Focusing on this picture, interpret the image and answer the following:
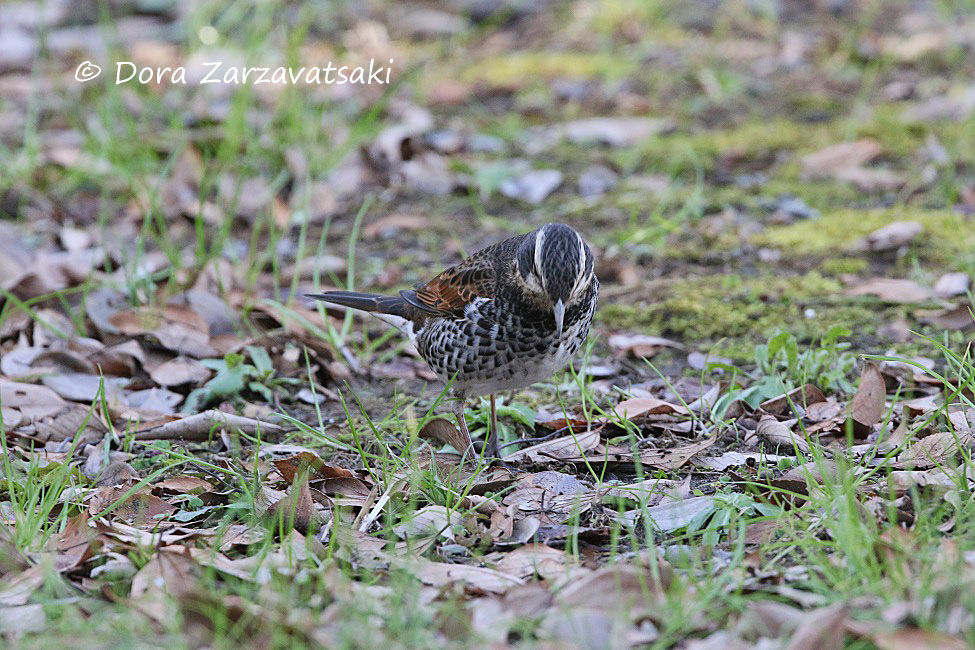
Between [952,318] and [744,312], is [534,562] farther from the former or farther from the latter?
[952,318]

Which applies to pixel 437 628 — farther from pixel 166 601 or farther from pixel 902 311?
pixel 902 311

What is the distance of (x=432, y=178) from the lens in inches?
319

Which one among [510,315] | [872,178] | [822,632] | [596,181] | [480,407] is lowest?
[480,407]

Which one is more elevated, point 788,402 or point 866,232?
point 866,232

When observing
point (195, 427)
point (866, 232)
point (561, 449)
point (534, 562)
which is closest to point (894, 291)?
point (866, 232)

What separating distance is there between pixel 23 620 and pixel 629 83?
7631mm

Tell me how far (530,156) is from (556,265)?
4.31 m

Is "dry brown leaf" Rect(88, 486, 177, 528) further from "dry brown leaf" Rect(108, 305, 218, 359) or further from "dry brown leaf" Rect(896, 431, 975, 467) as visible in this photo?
"dry brown leaf" Rect(896, 431, 975, 467)

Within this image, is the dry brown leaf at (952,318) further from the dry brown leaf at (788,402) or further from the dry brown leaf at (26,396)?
the dry brown leaf at (26,396)

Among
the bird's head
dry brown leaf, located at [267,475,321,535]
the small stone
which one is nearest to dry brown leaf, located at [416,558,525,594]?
dry brown leaf, located at [267,475,321,535]

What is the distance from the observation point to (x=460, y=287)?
4984 mm

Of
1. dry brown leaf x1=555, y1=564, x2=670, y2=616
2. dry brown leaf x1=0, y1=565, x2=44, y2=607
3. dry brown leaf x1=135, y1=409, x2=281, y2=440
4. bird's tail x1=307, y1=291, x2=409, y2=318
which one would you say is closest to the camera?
dry brown leaf x1=555, y1=564, x2=670, y2=616

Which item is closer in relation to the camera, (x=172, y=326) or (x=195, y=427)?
(x=195, y=427)

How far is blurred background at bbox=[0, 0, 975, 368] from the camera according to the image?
20.9 feet
